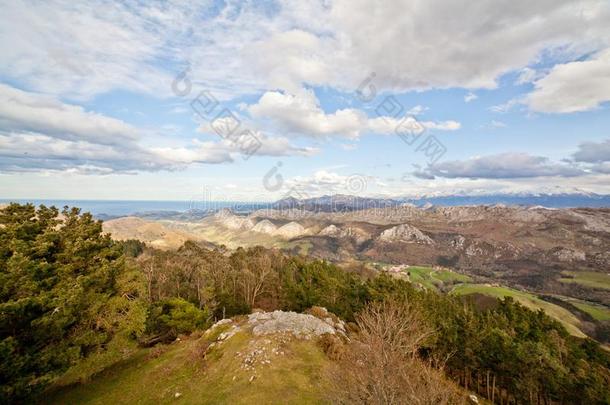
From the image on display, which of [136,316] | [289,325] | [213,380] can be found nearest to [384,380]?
[213,380]

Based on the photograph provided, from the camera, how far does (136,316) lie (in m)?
35.4

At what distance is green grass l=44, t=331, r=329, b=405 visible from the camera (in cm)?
2791

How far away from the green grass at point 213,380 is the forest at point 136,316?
4364 mm

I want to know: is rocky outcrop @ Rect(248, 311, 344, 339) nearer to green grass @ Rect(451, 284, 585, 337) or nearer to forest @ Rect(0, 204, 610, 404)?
forest @ Rect(0, 204, 610, 404)

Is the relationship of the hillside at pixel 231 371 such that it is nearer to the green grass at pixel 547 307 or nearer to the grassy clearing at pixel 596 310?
the green grass at pixel 547 307

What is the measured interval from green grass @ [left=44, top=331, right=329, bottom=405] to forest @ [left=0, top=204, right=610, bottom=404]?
4364 millimetres

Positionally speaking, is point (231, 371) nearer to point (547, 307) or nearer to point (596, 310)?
point (547, 307)

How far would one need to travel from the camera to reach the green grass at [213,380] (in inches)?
1099

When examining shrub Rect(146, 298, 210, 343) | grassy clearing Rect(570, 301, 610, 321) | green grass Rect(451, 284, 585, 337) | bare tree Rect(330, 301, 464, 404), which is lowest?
grassy clearing Rect(570, 301, 610, 321)

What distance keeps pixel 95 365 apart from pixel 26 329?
9038 mm

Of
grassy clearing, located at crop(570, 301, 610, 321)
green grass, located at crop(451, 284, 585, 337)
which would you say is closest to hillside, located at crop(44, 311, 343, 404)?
green grass, located at crop(451, 284, 585, 337)

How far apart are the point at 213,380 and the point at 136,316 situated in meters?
12.2

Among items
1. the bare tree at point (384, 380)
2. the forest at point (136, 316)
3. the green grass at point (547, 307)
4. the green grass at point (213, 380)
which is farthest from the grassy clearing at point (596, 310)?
the bare tree at point (384, 380)

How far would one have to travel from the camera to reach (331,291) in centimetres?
7156
